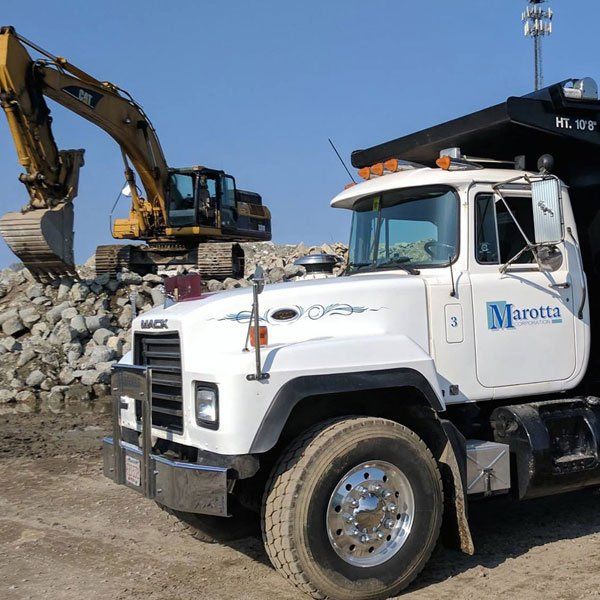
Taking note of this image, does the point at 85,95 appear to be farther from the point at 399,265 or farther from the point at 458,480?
the point at 458,480

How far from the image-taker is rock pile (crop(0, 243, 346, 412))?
13.3 m

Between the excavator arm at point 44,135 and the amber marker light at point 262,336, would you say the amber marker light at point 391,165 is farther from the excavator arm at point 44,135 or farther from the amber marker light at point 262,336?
the excavator arm at point 44,135

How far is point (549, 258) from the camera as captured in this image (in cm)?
562

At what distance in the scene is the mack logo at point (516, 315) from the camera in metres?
5.45

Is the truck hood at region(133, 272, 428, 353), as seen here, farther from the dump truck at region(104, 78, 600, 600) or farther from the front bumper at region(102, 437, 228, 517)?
the front bumper at region(102, 437, 228, 517)

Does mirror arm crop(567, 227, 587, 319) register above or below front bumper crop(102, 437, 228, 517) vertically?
above

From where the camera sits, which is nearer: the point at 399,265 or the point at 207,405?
the point at 207,405

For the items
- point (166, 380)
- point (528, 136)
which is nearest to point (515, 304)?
point (528, 136)

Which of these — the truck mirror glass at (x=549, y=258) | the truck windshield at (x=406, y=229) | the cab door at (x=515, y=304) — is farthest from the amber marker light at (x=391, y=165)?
the truck mirror glass at (x=549, y=258)

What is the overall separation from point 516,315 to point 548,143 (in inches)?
59.4

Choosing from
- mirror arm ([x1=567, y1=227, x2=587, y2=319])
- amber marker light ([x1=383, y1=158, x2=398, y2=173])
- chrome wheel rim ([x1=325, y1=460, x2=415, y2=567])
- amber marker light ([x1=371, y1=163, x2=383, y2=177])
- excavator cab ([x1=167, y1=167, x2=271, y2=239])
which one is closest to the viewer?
chrome wheel rim ([x1=325, y1=460, x2=415, y2=567])

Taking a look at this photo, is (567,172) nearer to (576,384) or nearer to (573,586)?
(576,384)

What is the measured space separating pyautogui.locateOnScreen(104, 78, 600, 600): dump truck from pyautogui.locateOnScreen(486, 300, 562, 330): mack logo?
0.05ft

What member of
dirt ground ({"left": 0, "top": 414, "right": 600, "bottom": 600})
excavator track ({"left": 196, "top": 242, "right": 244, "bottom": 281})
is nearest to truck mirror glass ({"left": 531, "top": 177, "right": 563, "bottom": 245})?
dirt ground ({"left": 0, "top": 414, "right": 600, "bottom": 600})
